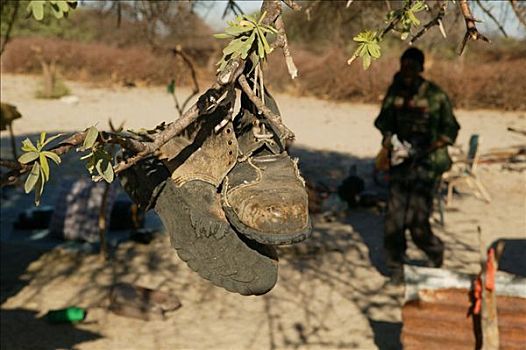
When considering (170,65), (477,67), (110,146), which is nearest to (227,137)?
(110,146)

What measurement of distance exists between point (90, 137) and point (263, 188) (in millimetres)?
332

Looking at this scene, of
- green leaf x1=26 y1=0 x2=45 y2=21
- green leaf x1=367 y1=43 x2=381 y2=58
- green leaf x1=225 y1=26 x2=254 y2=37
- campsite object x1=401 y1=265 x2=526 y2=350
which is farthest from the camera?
campsite object x1=401 y1=265 x2=526 y2=350

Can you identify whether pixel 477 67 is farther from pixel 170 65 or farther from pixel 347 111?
pixel 170 65

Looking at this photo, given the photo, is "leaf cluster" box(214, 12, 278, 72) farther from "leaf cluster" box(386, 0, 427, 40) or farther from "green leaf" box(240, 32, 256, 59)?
"leaf cluster" box(386, 0, 427, 40)

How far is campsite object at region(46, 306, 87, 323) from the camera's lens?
18.5 ft

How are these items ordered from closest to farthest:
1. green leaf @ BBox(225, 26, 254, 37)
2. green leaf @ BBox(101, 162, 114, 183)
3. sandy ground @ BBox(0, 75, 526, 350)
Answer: green leaf @ BBox(225, 26, 254, 37)
green leaf @ BBox(101, 162, 114, 183)
sandy ground @ BBox(0, 75, 526, 350)

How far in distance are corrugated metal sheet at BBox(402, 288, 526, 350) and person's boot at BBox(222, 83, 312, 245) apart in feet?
9.88

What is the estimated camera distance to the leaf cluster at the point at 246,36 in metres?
1.31

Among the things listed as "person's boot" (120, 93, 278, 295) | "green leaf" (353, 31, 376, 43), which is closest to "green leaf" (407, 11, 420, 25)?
"green leaf" (353, 31, 376, 43)

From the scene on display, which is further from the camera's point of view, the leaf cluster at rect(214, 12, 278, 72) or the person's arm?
the person's arm

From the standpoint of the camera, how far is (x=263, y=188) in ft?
4.86

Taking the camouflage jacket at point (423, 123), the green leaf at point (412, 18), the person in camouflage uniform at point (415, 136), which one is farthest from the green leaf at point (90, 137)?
the camouflage jacket at point (423, 123)

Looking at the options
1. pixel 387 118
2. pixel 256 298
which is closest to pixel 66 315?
pixel 256 298

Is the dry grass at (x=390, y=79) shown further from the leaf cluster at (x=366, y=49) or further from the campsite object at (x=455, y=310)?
the leaf cluster at (x=366, y=49)
